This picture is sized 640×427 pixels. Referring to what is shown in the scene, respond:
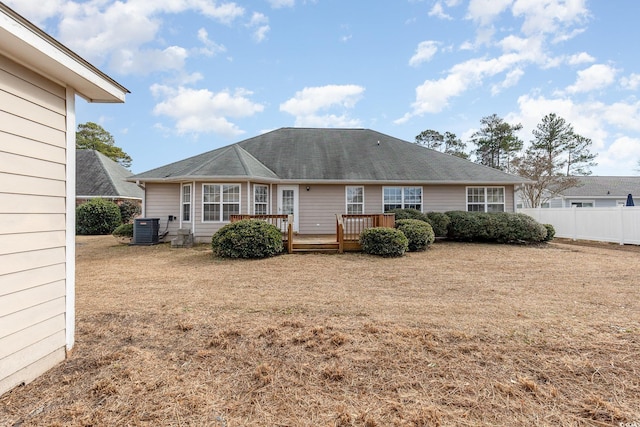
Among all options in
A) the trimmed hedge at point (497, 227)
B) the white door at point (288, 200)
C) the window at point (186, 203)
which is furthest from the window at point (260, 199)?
the trimmed hedge at point (497, 227)

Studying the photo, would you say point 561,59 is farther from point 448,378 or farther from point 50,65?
point 50,65

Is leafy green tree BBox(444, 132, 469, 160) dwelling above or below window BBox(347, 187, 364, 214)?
above

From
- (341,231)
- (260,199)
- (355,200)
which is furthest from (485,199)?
(260,199)

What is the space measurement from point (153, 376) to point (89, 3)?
9.58 meters

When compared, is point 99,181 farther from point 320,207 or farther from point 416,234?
point 416,234

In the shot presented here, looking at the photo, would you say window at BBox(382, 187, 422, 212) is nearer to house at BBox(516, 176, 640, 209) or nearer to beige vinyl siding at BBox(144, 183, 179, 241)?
beige vinyl siding at BBox(144, 183, 179, 241)

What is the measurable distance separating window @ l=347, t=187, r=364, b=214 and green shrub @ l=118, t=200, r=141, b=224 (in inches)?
567

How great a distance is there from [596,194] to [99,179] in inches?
1530

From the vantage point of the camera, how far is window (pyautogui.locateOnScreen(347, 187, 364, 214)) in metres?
13.2

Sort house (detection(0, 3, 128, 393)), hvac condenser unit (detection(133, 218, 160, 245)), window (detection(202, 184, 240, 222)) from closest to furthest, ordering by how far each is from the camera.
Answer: house (detection(0, 3, 128, 393))
window (detection(202, 184, 240, 222))
hvac condenser unit (detection(133, 218, 160, 245))

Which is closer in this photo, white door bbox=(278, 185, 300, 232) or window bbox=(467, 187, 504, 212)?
white door bbox=(278, 185, 300, 232)

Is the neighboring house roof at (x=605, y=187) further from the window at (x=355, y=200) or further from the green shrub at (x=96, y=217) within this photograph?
the green shrub at (x=96, y=217)

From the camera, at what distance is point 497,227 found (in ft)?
38.2

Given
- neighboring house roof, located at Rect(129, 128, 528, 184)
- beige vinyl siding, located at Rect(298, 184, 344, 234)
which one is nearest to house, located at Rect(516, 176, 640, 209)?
neighboring house roof, located at Rect(129, 128, 528, 184)
